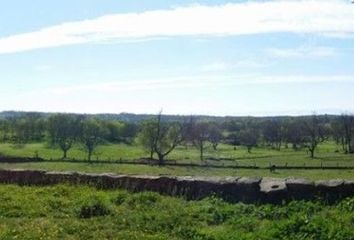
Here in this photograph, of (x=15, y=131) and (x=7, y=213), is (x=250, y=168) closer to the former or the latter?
(x=7, y=213)

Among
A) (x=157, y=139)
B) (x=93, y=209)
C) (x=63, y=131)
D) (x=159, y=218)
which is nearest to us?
(x=159, y=218)

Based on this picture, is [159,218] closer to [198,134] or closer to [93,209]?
[93,209]

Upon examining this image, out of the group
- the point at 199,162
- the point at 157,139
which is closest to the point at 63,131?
the point at 157,139

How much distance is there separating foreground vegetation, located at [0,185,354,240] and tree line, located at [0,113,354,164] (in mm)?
78485

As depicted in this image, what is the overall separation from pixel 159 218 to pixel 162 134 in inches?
3465

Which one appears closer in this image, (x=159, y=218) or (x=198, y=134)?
(x=159, y=218)

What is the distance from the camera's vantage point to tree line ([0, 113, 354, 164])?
9975 centimetres

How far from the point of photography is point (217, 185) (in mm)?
13320

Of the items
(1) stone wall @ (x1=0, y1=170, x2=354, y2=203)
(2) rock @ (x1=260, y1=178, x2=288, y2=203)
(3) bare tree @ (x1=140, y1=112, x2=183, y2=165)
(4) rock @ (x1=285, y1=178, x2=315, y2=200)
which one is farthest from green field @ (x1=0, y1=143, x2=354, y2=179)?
(4) rock @ (x1=285, y1=178, x2=315, y2=200)

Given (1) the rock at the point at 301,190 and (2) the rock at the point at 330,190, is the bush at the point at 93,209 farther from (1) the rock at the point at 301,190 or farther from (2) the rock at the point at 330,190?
(2) the rock at the point at 330,190

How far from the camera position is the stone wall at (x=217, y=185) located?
12.3 m

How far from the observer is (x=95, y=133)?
109 m

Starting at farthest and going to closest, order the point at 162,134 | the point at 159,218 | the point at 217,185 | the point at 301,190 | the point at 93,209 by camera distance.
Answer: the point at 162,134 → the point at 217,185 → the point at 301,190 → the point at 93,209 → the point at 159,218

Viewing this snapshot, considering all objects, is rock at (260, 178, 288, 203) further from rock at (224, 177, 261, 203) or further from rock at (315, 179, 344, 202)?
rock at (315, 179, 344, 202)
